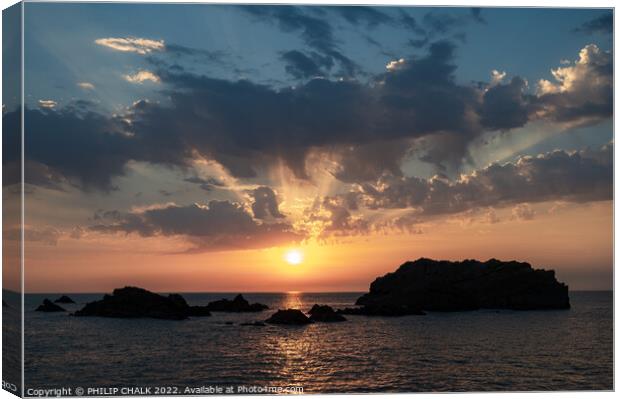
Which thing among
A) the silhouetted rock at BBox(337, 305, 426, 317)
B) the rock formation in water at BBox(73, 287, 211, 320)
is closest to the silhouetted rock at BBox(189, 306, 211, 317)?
the rock formation in water at BBox(73, 287, 211, 320)

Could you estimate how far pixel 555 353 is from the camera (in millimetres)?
34156

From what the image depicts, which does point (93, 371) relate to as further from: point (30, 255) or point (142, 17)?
point (142, 17)

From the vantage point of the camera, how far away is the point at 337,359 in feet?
101

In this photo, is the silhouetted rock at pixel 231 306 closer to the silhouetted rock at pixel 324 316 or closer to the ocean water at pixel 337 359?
the silhouetted rock at pixel 324 316

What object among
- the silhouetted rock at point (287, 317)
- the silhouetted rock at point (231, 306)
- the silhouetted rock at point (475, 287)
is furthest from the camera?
the silhouetted rock at point (231, 306)

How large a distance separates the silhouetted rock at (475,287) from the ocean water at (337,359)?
2512cm

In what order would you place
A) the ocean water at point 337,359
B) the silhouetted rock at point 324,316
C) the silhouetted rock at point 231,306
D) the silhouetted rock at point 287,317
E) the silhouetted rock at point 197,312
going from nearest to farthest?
1. the ocean water at point 337,359
2. the silhouetted rock at point 287,317
3. the silhouetted rock at point 324,316
4. the silhouetted rock at point 197,312
5. the silhouetted rock at point 231,306

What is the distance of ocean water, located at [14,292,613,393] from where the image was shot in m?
23.5

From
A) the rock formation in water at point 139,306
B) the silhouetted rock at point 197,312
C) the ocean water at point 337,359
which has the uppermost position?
the rock formation in water at point 139,306

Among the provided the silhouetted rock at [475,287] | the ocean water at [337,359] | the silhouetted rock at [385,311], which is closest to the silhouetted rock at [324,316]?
the silhouetted rock at [385,311]

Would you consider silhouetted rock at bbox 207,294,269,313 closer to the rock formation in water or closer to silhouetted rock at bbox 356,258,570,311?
the rock formation in water

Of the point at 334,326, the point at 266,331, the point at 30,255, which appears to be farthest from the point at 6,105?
the point at 334,326

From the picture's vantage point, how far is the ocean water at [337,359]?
2345 centimetres

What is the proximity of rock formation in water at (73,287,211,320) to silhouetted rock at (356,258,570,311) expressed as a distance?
80.8ft
